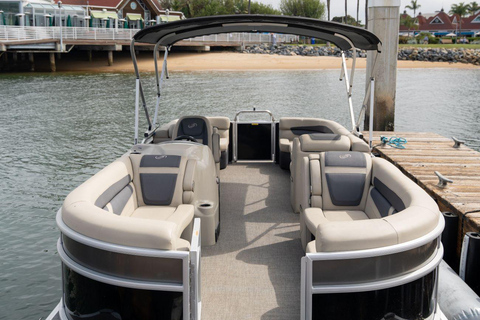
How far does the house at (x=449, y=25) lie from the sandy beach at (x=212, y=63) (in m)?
51.3

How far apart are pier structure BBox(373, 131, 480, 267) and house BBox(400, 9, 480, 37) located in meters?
89.1

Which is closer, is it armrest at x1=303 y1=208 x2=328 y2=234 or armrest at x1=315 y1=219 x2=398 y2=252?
armrest at x1=315 y1=219 x2=398 y2=252

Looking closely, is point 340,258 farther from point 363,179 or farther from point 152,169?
point 152,169

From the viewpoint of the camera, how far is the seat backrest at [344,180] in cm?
485

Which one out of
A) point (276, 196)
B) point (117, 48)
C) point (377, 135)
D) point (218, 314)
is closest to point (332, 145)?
point (276, 196)

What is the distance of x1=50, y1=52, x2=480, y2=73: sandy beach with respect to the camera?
38.8 m

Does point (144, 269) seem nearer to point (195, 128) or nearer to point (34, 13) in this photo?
point (195, 128)

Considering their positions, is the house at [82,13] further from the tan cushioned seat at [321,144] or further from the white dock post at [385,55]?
the tan cushioned seat at [321,144]

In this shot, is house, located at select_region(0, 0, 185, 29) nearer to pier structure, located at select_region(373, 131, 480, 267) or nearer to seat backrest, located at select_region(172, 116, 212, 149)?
seat backrest, located at select_region(172, 116, 212, 149)

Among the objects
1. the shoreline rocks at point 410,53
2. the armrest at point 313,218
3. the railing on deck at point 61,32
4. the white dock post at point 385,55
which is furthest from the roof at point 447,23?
the armrest at point 313,218

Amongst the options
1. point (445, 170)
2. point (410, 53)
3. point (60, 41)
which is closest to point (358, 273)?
point (445, 170)

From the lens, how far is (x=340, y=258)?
9.94ft

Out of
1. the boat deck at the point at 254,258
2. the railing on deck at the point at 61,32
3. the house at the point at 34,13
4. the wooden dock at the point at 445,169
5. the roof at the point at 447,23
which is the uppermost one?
the roof at the point at 447,23

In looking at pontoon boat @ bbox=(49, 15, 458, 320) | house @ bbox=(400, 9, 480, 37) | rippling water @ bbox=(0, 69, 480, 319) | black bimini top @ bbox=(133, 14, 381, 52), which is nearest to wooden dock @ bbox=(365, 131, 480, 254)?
pontoon boat @ bbox=(49, 15, 458, 320)
